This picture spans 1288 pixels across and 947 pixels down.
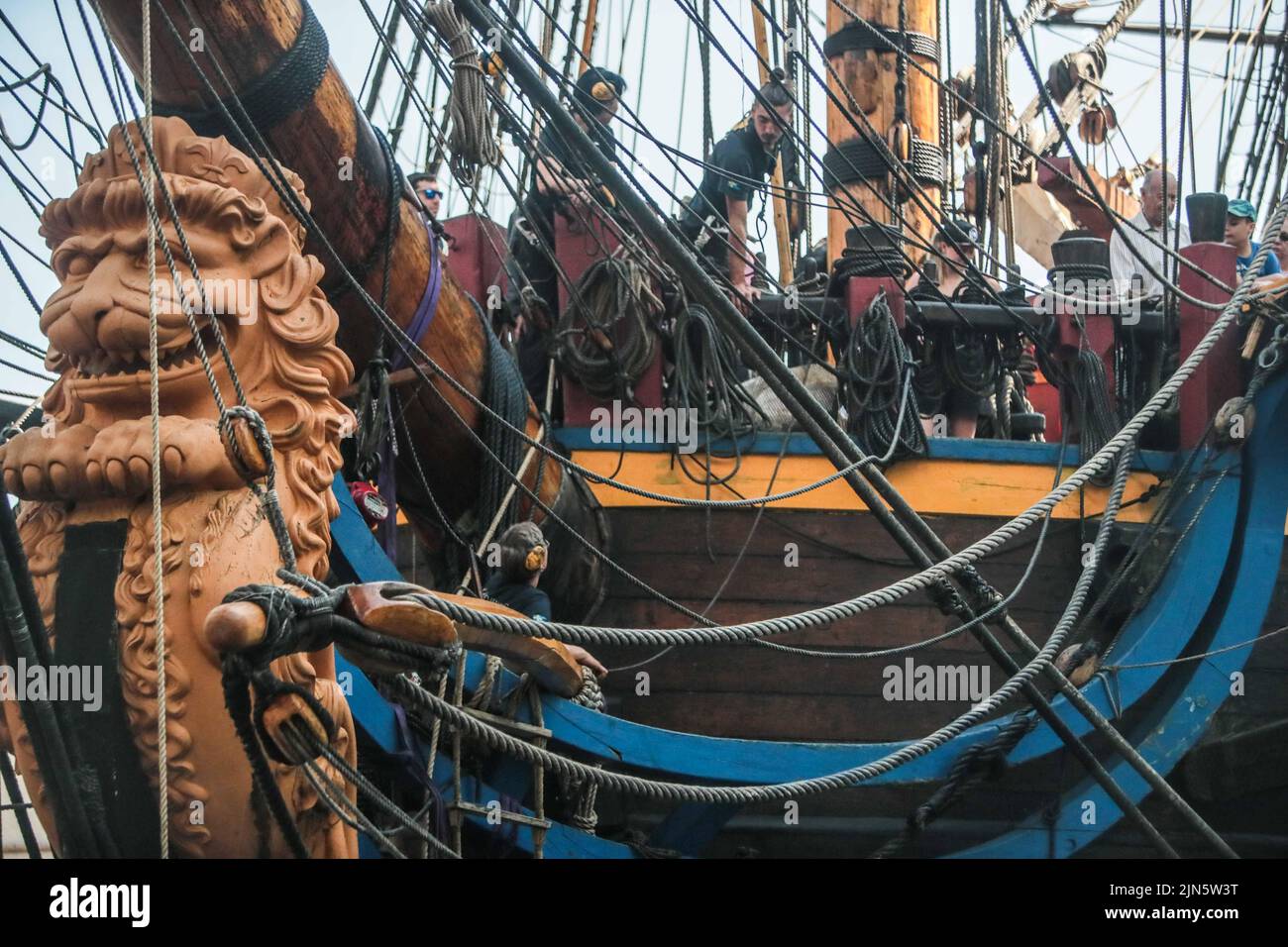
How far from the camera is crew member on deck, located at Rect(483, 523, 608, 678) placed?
198 inches

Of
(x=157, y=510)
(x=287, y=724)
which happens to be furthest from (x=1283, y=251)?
(x=157, y=510)

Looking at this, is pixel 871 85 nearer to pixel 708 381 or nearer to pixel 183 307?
pixel 708 381

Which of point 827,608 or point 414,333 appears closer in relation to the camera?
point 827,608

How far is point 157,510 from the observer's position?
3.41 m
